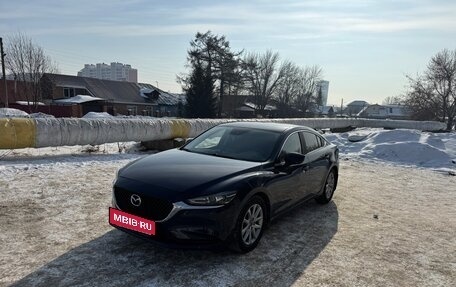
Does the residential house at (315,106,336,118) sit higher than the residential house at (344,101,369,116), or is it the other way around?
the residential house at (344,101,369,116)

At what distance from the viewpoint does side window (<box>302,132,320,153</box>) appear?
583 cm

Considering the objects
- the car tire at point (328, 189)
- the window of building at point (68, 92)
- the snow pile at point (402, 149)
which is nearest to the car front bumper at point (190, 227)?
the car tire at point (328, 189)

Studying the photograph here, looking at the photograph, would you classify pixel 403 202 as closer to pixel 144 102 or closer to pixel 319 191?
pixel 319 191

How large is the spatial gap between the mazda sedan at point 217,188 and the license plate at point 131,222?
1 cm

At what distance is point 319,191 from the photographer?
6168 millimetres

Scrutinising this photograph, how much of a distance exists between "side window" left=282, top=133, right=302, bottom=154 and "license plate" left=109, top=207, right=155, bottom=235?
2199 millimetres

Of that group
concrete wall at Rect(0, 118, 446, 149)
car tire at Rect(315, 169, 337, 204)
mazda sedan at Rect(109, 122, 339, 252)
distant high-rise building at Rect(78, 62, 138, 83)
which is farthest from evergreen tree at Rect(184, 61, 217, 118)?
distant high-rise building at Rect(78, 62, 138, 83)

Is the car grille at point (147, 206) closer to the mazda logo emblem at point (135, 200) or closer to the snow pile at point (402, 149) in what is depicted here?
the mazda logo emblem at point (135, 200)

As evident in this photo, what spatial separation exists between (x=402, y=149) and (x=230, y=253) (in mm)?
11160

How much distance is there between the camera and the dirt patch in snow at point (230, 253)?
3639 millimetres

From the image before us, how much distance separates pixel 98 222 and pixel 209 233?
2115 millimetres

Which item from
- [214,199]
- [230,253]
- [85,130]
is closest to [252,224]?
[230,253]

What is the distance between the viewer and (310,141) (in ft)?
19.7

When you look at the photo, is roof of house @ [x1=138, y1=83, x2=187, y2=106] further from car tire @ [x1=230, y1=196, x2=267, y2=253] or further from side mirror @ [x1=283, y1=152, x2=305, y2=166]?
car tire @ [x1=230, y1=196, x2=267, y2=253]
